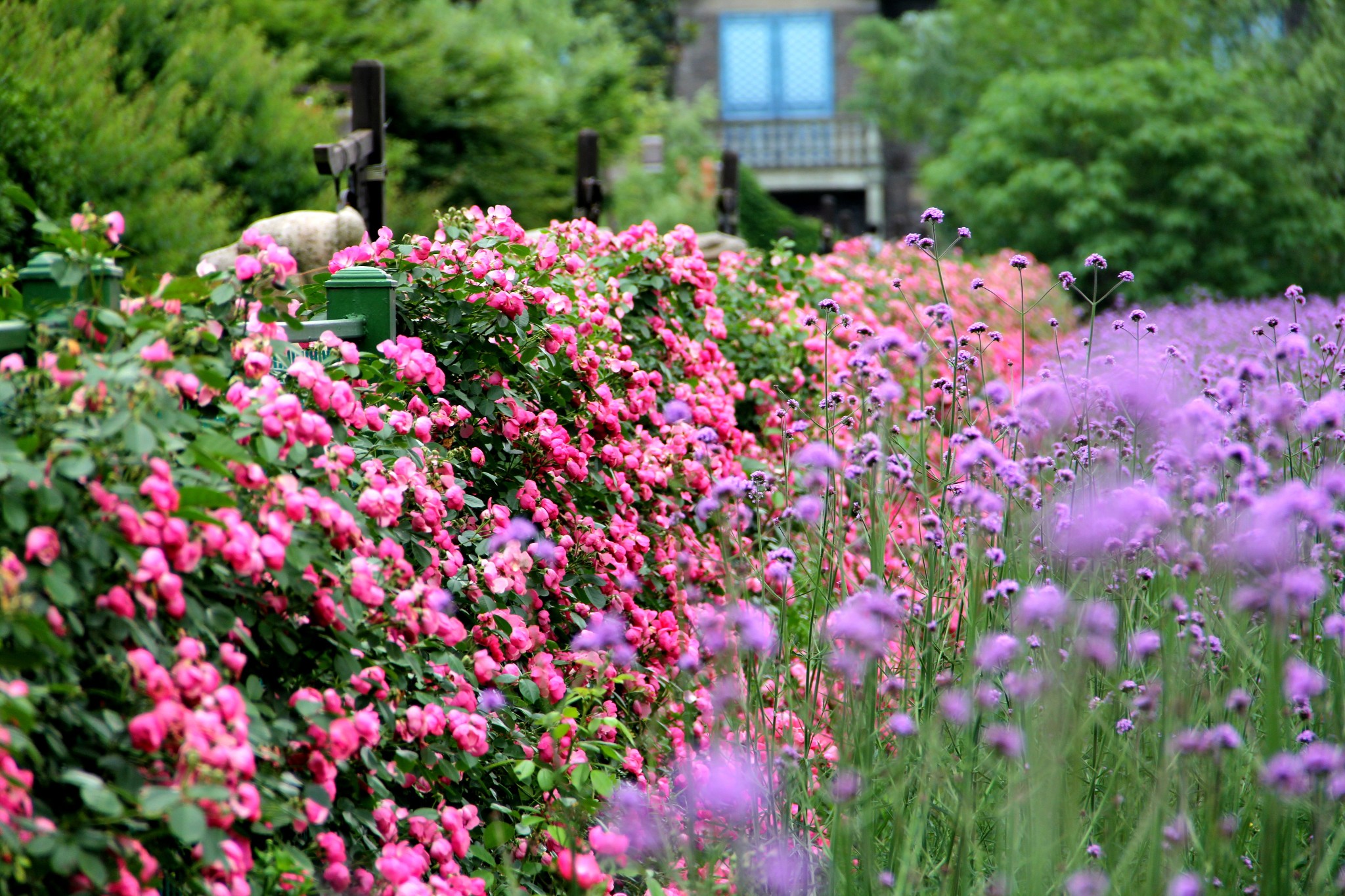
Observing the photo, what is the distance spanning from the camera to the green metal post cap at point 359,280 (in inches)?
111

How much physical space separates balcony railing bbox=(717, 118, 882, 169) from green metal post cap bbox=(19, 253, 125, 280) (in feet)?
81.6

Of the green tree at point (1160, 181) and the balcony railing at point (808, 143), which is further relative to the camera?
the balcony railing at point (808, 143)

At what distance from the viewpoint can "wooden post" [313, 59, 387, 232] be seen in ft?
20.4

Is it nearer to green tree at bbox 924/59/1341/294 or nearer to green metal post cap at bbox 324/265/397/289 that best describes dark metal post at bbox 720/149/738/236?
green tree at bbox 924/59/1341/294

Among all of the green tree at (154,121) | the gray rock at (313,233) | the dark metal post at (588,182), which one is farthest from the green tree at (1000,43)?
the gray rock at (313,233)

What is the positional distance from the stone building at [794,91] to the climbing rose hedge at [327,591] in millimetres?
23403

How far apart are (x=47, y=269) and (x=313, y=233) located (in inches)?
158

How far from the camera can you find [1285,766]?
4.68ft

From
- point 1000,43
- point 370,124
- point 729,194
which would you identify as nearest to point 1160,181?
point 729,194

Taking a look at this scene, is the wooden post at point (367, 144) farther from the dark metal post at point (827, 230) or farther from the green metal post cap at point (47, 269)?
the dark metal post at point (827, 230)

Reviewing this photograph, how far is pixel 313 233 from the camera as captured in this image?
5.65 m

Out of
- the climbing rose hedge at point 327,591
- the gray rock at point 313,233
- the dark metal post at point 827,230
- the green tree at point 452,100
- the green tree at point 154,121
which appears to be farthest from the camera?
the dark metal post at point 827,230

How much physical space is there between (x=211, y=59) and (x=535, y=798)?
7.83m

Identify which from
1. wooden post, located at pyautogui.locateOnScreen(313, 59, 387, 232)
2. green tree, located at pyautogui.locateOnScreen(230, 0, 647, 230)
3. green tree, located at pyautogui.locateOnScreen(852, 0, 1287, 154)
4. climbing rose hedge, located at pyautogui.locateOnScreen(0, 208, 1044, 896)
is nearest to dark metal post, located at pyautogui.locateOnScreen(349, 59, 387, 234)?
wooden post, located at pyautogui.locateOnScreen(313, 59, 387, 232)
